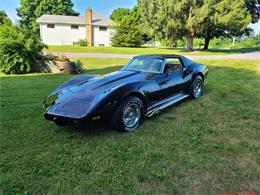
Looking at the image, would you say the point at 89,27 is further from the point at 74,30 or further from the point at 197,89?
the point at 197,89

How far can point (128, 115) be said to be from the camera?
344cm

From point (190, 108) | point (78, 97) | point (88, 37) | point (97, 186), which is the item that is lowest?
point (97, 186)

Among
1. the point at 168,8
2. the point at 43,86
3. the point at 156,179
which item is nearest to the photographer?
the point at 156,179

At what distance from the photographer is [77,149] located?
287 centimetres

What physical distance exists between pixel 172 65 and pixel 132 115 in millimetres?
1800

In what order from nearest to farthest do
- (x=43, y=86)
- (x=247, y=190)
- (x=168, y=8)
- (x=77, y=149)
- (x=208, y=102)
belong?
(x=247, y=190), (x=77, y=149), (x=208, y=102), (x=43, y=86), (x=168, y=8)

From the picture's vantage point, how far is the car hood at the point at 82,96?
2.93 m

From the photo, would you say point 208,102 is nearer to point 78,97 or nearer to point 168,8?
point 78,97

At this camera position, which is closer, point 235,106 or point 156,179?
point 156,179

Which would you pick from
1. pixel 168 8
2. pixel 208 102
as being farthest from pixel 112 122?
pixel 168 8

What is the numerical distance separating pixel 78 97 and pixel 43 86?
4.06 meters

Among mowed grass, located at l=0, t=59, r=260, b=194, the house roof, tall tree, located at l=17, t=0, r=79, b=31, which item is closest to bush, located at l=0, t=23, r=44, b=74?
mowed grass, located at l=0, t=59, r=260, b=194

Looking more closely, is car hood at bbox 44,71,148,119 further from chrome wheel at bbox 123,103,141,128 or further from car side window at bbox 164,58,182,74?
car side window at bbox 164,58,182,74

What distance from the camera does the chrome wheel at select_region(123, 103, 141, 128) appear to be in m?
3.37
